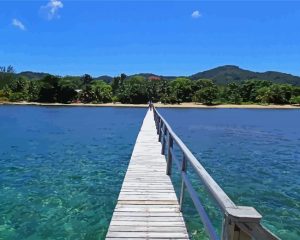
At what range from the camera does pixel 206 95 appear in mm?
102000

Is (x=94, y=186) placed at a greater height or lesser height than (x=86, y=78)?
lesser

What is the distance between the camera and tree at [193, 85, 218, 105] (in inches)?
4008

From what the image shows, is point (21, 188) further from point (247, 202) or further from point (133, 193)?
point (247, 202)

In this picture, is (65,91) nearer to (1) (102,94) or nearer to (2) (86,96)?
(2) (86,96)

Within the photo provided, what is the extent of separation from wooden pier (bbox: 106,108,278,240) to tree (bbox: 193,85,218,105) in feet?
305

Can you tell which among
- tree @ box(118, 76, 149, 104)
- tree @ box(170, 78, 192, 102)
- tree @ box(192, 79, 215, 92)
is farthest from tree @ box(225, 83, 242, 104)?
tree @ box(118, 76, 149, 104)

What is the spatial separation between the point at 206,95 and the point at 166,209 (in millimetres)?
97306

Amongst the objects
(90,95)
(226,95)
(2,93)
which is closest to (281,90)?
(226,95)

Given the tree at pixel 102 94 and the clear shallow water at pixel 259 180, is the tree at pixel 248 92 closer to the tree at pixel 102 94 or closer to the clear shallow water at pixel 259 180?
the tree at pixel 102 94

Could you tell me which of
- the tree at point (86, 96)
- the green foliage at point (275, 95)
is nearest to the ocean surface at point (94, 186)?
the tree at point (86, 96)

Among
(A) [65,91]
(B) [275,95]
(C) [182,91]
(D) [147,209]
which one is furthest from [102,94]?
(D) [147,209]

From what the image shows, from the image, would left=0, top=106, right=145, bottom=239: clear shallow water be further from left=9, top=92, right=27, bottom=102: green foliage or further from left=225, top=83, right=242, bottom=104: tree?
left=225, top=83, right=242, bottom=104: tree

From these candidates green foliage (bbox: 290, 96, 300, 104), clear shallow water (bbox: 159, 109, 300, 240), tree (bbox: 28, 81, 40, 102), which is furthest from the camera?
green foliage (bbox: 290, 96, 300, 104)

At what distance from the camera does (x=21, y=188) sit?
1097 cm
